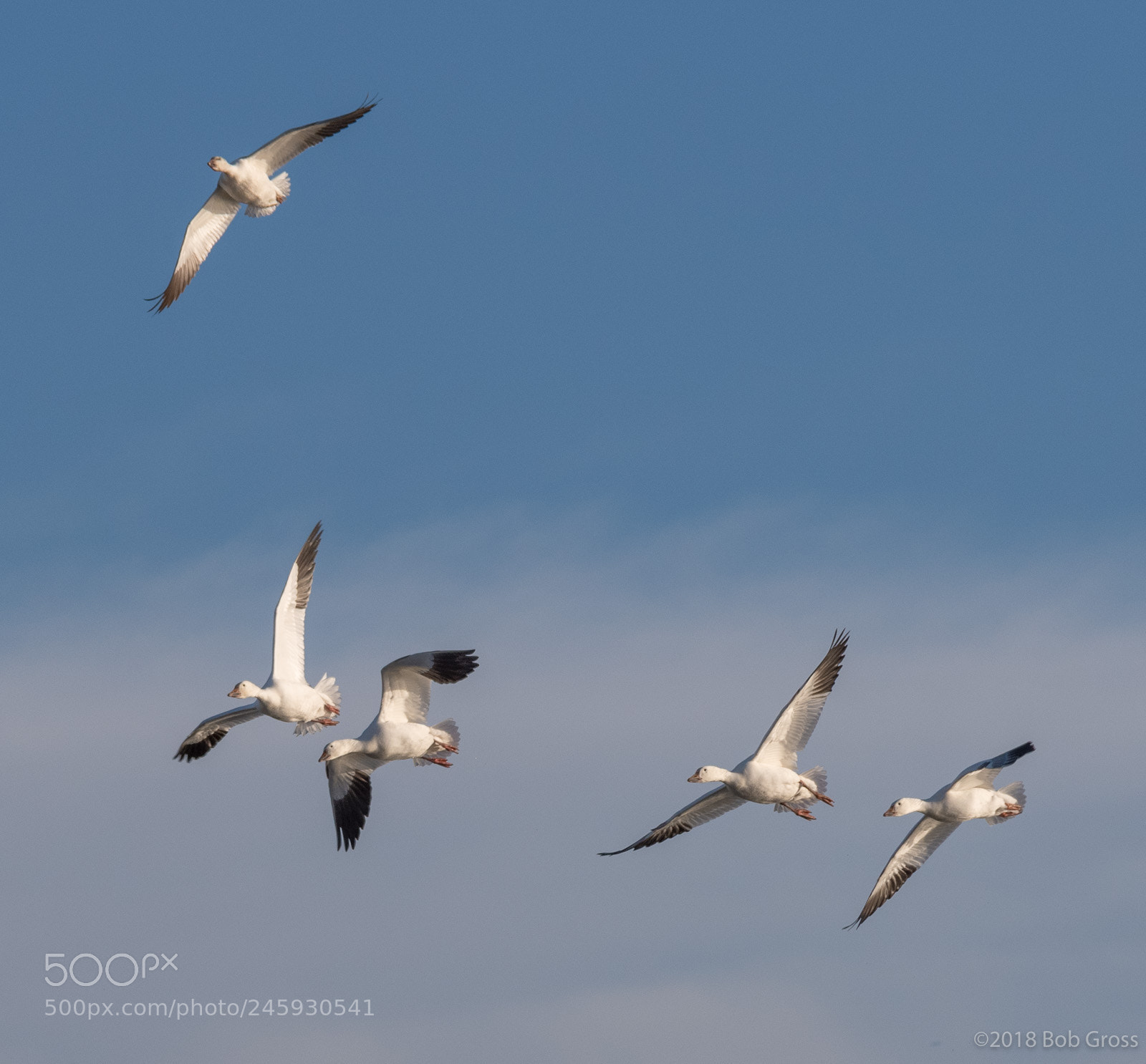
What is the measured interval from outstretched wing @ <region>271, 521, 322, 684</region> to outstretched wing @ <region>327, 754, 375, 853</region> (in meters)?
1.58

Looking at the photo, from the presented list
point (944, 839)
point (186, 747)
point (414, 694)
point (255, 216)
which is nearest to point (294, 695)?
point (414, 694)

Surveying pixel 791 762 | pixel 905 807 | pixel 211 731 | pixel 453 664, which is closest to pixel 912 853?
pixel 905 807

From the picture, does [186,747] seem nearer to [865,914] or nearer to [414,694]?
[414,694]

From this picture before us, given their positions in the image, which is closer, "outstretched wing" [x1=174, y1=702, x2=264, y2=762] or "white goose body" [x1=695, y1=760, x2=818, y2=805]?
"white goose body" [x1=695, y1=760, x2=818, y2=805]

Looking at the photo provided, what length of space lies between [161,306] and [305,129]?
329cm

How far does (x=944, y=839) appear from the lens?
21.2 metres

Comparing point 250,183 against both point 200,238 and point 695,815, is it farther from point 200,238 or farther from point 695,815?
point 695,815

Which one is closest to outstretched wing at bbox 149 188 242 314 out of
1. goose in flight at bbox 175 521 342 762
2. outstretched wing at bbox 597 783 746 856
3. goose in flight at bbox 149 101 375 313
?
goose in flight at bbox 149 101 375 313

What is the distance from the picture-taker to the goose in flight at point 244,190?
68.0 feet

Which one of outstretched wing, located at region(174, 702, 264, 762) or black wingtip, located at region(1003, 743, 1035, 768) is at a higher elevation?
outstretched wing, located at region(174, 702, 264, 762)

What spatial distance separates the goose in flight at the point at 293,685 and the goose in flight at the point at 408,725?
1.86ft

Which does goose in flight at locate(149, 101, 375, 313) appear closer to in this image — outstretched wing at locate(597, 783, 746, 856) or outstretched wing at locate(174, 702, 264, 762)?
outstretched wing at locate(174, 702, 264, 762)

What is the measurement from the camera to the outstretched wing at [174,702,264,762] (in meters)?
21.5

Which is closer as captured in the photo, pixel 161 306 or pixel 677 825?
pixel 677 825
